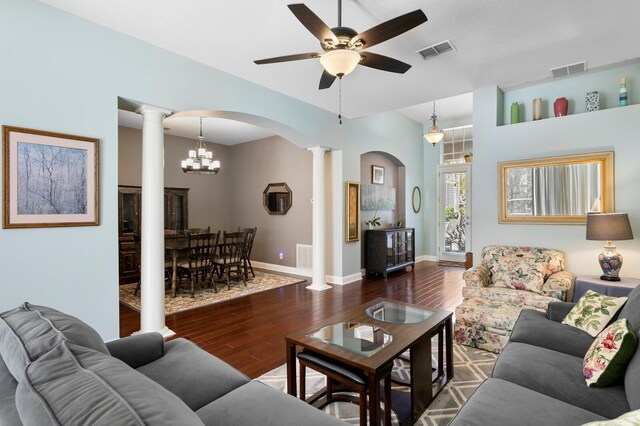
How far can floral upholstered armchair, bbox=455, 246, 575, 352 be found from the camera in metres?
2.90

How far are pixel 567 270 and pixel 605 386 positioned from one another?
8.87 feet

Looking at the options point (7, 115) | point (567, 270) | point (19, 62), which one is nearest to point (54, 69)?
point (19, 62)

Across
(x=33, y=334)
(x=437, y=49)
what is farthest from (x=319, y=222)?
(x=33, y=334)

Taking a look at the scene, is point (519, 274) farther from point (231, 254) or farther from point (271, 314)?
point (231, 254)

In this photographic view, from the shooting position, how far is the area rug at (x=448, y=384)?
6.60 feet

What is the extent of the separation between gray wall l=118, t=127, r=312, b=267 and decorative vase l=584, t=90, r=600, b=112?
4.30 m

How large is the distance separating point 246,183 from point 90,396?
7230 millimetres

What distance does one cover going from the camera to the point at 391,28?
6.99 ft

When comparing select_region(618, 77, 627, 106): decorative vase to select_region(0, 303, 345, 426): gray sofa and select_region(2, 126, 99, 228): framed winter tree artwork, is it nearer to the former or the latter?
select_region(0, 303, 345, 426): gray sofa

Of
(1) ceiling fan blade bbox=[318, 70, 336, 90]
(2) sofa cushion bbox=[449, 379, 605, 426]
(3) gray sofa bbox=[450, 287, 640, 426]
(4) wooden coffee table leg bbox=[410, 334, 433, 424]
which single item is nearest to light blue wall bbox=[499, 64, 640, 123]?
(1) ceiling fan blade bbox=[318, 70, 336, 90]

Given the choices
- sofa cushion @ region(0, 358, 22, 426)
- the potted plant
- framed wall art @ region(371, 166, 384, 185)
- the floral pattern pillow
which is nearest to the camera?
sofa cushion @ region(0, 358, 22, 426)

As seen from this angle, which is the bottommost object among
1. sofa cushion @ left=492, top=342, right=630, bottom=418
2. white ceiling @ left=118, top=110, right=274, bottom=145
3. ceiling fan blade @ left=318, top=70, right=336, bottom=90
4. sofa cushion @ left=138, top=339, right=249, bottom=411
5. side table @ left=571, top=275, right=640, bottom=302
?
sofa cushion @ left=492, top=342, right=630, bottom=418

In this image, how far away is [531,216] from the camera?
3.98 meters

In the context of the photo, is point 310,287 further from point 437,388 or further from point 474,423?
point 474,423
